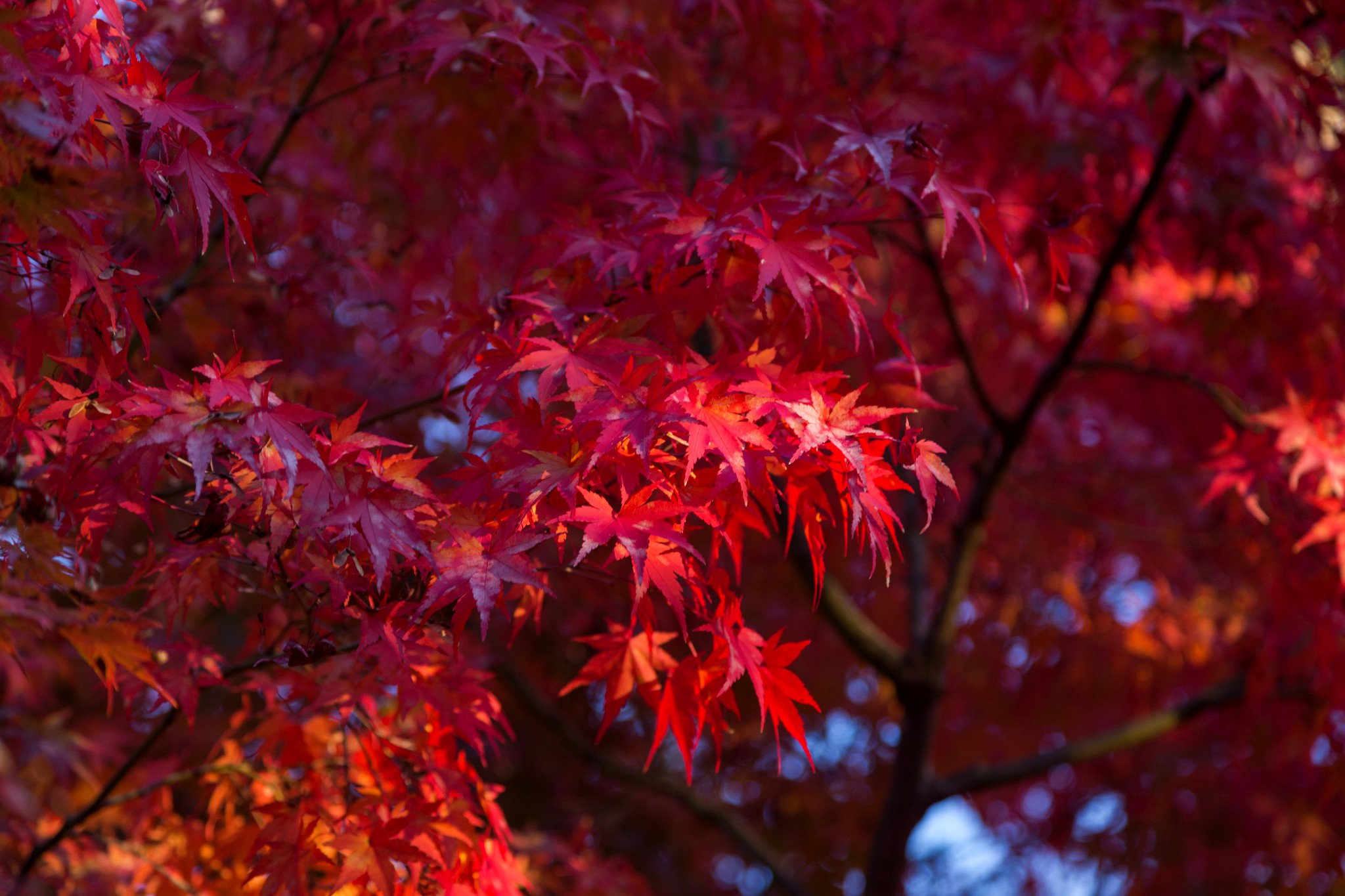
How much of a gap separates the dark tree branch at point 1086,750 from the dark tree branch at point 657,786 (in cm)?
74

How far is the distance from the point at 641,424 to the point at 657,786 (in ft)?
9.62

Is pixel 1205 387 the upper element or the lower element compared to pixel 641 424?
lower

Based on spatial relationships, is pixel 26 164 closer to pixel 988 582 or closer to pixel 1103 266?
pixel 1103 266

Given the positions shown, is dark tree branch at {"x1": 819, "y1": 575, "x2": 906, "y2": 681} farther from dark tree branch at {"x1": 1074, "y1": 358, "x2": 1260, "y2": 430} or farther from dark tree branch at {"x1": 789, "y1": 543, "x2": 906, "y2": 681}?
dark tree branch at {"x1": 1074, "y1": 358, "x2": 1260, "y2": 430}

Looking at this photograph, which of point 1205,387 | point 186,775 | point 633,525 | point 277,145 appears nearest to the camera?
point 633,525

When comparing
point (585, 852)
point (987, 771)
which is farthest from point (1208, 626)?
point (585, 852)

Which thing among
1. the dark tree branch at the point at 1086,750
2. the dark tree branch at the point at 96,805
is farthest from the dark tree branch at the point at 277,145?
the dark tree branch at the point at 1086,750

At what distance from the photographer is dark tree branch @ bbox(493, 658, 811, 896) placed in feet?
13.5

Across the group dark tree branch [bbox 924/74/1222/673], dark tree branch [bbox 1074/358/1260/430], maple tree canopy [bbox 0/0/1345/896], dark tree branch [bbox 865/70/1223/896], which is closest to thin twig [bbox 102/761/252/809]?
maple tree canopy [bbox 0/0/1345/896]

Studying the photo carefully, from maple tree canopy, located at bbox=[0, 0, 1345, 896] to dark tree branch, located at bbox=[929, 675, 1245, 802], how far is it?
16 millimetres

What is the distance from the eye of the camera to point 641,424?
5.04 feet

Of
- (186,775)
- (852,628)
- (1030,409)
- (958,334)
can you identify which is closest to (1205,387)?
(1030,409)

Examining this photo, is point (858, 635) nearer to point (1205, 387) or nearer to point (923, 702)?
point (923, 702)

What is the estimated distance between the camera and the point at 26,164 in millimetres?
1686
